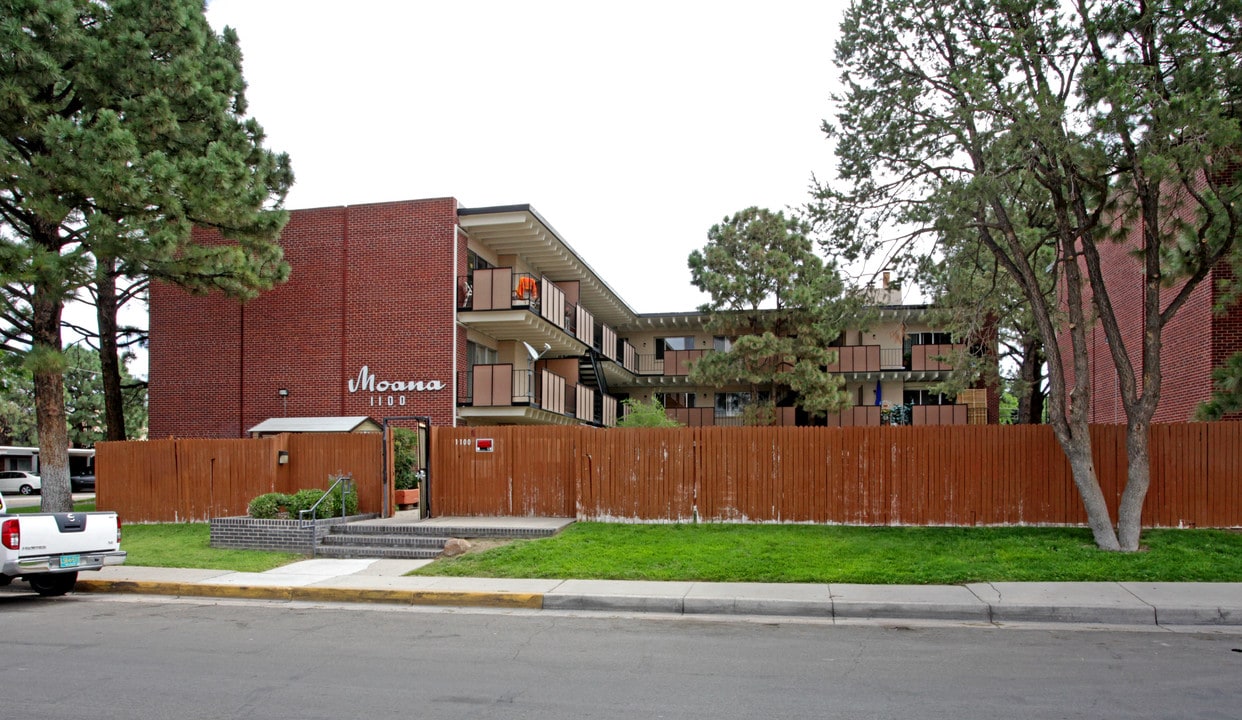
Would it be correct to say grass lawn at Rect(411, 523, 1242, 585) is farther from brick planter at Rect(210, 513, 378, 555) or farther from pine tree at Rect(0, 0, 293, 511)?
pine tree at Rect(0, 0, 293, 511)

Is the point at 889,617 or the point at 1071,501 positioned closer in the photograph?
the point at 889,617

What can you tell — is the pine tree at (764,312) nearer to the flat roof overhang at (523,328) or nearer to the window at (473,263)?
the flat roof overhang at (523,328)

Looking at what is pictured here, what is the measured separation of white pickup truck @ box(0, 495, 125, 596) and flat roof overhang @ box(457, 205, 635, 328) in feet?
47.9

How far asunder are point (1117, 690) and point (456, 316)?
20.3 meters

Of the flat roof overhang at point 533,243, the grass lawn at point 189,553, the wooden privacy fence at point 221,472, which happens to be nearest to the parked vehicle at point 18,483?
the wooden privacy fence at point 221,472

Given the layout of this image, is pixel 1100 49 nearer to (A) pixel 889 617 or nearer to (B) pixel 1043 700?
(A) pixel 889 617

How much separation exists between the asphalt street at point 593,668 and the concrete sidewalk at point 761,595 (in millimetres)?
444

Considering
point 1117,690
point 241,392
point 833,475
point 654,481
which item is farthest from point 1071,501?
point 241,392

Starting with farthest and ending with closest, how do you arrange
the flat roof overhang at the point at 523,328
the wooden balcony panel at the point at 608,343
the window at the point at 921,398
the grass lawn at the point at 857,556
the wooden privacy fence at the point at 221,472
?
the window at the point at 921,398
the wooden balcony panel at the point at 608,343
the flat roof overhang at the point at 523,328
the wooden privacy fence at the point at 221,472
the grass lawn at the point at 857,556

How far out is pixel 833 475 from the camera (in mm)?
15977

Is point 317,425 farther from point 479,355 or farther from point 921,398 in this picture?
point 921,398

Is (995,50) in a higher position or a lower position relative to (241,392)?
higher

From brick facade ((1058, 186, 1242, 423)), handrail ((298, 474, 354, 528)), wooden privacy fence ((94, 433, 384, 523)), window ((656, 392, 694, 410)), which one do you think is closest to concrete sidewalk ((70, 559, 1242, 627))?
handrail ((298, 474, 354, 528))

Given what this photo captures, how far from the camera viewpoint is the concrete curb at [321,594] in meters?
11.5
